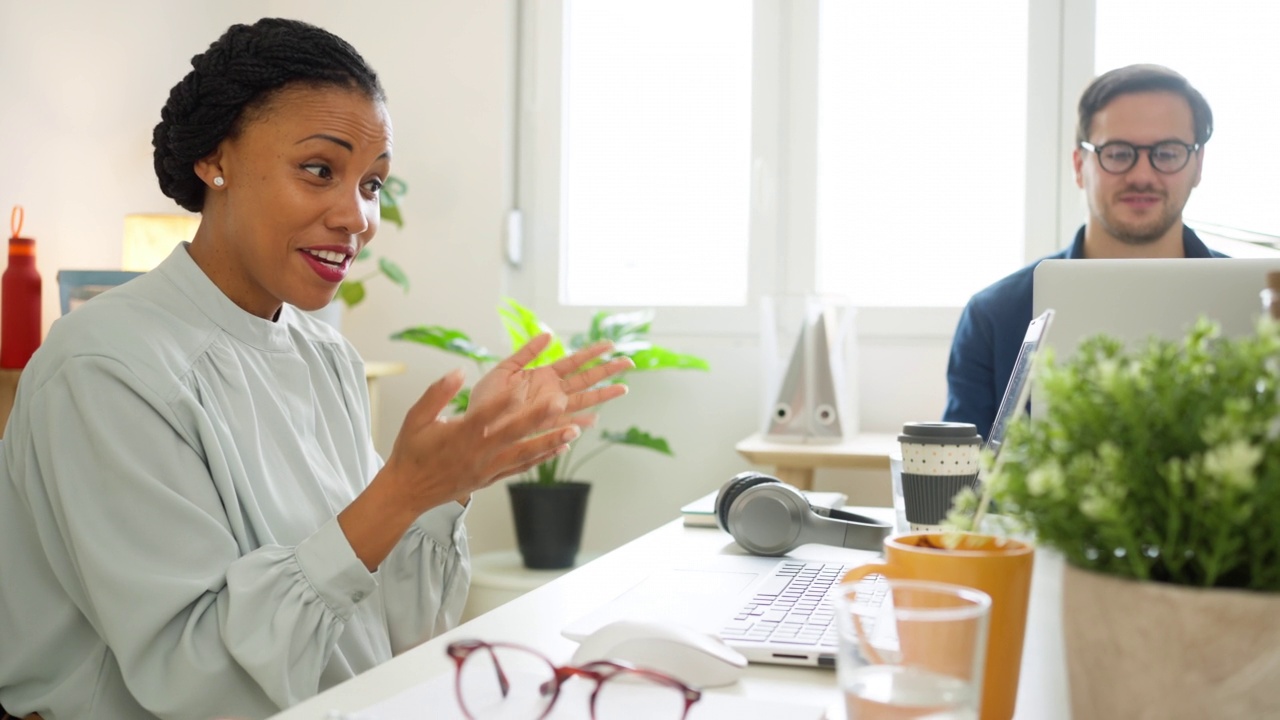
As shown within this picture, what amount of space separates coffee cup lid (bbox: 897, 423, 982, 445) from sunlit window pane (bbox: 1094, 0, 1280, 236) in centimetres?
215

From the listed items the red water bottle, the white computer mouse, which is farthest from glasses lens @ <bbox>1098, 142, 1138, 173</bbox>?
A: the red water bottle

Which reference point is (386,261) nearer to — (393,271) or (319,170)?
(393,271)

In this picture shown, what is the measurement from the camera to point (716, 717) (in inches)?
27.0

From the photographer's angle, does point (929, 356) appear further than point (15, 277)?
Yes

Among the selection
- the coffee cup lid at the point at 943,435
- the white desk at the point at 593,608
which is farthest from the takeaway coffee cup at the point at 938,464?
the white desk at the point at 593,608

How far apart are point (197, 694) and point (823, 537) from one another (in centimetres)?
68

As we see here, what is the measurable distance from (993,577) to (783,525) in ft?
2.02

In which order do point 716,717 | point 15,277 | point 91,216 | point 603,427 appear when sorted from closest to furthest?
point 716,717 → point 15,277 → point 91,216 → point 603,427

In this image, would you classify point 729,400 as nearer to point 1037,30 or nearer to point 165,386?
point 1037,30

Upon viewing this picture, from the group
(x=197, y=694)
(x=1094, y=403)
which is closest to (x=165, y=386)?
(x=197, y=694)

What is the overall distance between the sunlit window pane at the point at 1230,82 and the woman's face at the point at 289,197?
7.80 feet

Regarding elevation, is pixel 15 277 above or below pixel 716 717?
above

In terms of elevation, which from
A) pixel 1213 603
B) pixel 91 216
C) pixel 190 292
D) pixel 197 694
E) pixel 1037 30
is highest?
pixel 1037 30

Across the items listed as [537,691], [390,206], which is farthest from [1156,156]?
[537,691]
